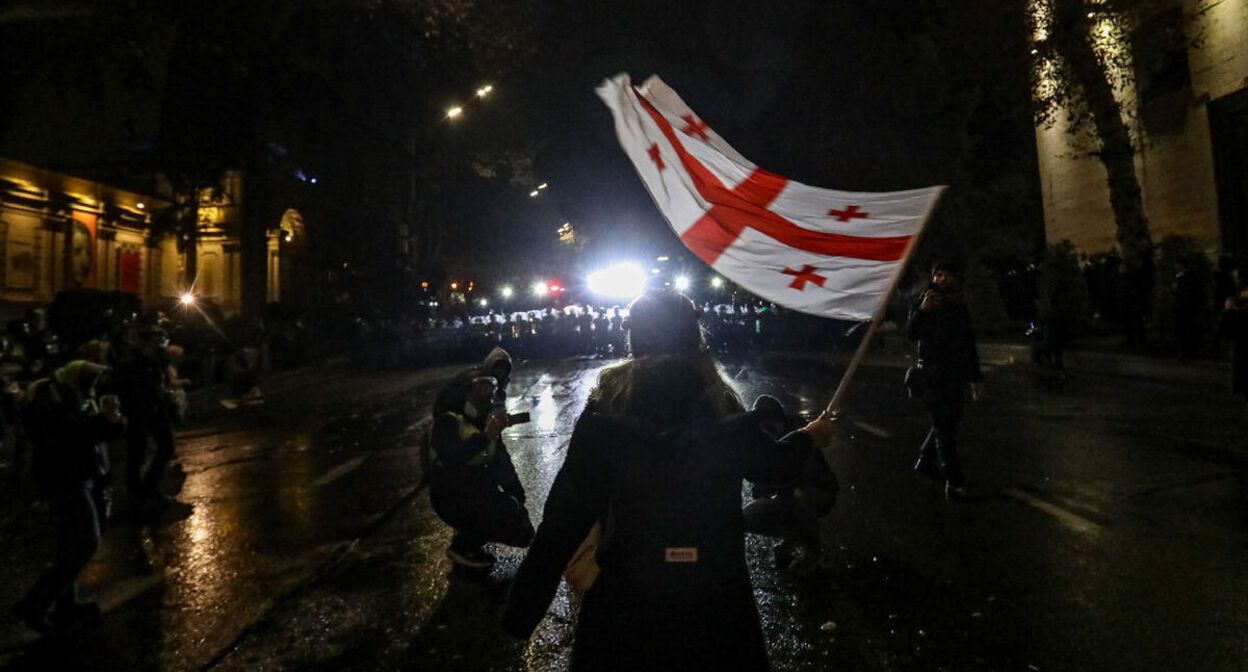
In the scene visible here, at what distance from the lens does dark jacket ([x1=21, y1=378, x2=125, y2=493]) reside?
4258mm

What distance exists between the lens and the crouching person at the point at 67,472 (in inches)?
166

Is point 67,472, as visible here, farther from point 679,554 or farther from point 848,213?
point 848,213

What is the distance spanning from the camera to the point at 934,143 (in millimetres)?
25172

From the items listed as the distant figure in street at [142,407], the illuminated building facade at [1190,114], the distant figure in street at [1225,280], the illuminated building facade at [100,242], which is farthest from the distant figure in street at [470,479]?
the illuminated building facade at [100,242]

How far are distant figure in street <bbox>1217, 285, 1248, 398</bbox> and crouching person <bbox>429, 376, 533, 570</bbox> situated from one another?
728cm

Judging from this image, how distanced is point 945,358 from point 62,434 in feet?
19.7

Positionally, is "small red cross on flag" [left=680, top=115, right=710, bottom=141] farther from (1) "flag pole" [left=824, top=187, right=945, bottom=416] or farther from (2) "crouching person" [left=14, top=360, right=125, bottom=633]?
(2) "crouching person" [left=14, top=360, right=125, bottom=633]

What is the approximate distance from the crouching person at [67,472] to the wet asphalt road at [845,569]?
19 cm

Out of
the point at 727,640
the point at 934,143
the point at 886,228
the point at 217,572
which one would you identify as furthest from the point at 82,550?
the point at 934,143

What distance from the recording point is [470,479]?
4852 mm

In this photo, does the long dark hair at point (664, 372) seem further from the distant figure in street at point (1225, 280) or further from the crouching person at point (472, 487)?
the distant figure in street at point (1225, 280)

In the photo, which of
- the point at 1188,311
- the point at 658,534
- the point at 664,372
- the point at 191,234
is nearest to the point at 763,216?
the point at 664,372

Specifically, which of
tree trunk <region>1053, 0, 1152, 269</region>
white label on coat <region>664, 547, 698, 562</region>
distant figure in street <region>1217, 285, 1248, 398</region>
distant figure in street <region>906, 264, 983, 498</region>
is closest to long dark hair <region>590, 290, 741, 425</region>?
white label on coat <region>664, 547, 698, 562</region>

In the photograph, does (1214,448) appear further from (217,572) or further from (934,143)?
(934,143)
